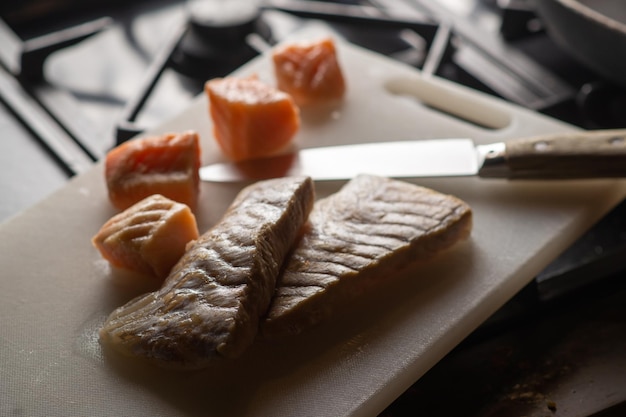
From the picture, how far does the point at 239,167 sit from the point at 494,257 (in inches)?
31.3

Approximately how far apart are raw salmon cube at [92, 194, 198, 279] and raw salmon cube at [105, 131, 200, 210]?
0.13 m

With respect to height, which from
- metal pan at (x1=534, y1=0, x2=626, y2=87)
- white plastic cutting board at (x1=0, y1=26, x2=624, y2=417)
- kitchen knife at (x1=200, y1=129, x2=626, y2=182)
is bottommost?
white plastic cutting board at (x1=0, y1=26, x2=624, y2=417)

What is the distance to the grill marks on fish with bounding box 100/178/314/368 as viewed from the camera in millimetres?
1535

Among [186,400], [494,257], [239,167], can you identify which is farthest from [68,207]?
[494,257]

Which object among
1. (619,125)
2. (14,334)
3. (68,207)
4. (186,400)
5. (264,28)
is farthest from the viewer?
(264,28)

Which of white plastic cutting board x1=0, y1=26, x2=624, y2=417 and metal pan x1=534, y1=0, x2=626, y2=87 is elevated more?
metal pan x1=534, y1=0, x2=626, y2=87

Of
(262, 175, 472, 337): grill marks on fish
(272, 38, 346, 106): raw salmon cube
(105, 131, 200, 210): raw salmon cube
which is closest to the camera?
(262, 175, 472, 337): grill marks on fish

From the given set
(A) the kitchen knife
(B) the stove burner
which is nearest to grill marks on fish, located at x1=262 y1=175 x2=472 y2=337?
(A) the kitchen knife

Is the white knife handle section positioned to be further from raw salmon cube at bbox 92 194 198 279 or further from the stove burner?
the stove burner

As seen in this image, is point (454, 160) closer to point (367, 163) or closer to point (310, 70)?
point (367, 163)

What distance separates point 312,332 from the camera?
1710 mm

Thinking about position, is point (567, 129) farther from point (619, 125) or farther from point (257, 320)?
point (257, 320)

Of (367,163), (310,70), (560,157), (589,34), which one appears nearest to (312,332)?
(367,163)

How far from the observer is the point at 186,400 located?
1.58 m
